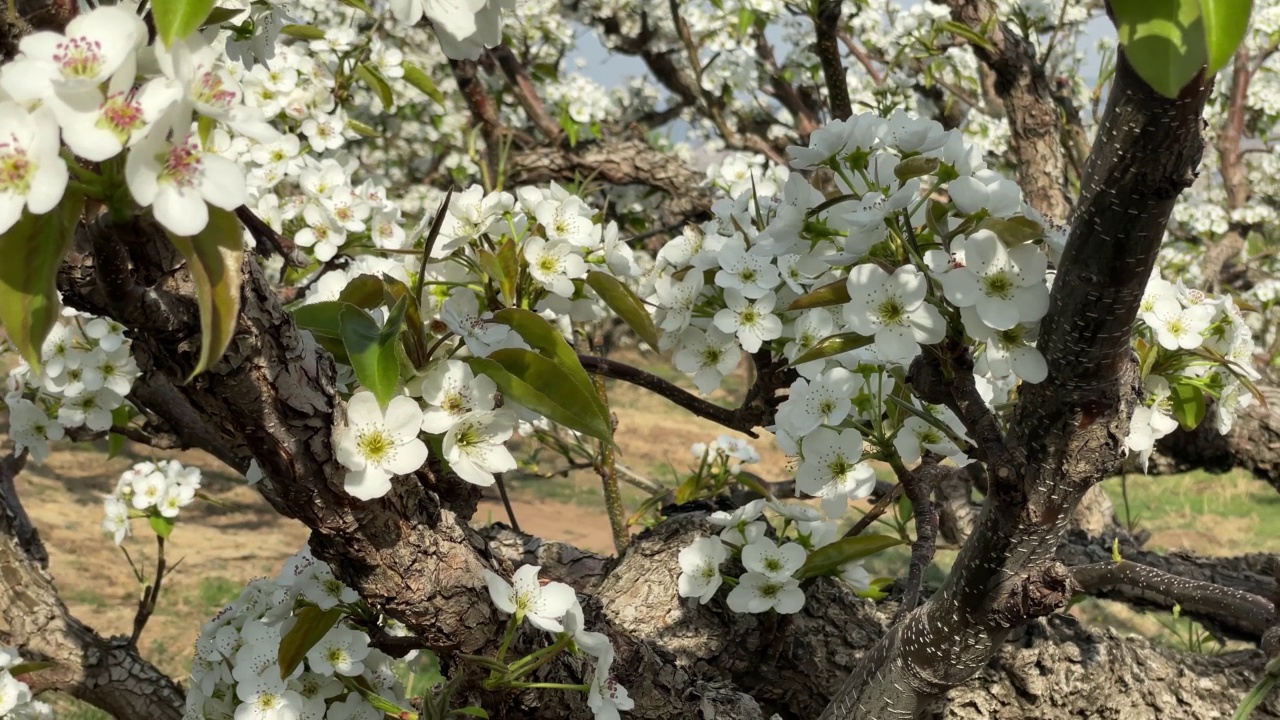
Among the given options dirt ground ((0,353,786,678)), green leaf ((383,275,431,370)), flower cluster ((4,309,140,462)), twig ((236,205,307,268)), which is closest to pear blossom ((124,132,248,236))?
twig ((236,205,307,268))

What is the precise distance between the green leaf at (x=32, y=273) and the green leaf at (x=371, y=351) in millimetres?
218

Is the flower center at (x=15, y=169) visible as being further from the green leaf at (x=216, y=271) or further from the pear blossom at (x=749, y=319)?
the pear blossom at (x=749, y=319)

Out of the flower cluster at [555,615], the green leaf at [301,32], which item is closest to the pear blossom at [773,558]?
the flower cluster at [555,615]

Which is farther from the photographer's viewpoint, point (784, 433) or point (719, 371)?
point (719, 371)

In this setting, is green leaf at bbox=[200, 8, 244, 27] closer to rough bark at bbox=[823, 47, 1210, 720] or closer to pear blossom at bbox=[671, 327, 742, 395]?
rough bark at bbox=[823, 47, 1210, 720]

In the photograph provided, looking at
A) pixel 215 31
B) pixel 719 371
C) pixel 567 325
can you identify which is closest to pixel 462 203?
pixel 719 371

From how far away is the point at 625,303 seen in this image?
1149 millimetres

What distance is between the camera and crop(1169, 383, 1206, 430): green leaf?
1031 mm

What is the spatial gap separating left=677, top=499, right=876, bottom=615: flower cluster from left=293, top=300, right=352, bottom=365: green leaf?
0.62 meters

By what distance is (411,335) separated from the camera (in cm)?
87

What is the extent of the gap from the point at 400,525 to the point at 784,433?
0.43 m

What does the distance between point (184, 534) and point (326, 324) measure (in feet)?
14.6

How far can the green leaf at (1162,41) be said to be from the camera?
1.47 feet

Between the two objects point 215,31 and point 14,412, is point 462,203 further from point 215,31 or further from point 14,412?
point 14,412
